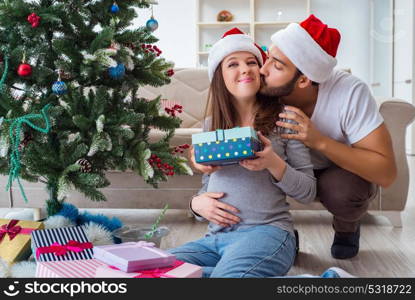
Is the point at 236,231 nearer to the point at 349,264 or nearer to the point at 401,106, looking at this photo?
the point at 349,264

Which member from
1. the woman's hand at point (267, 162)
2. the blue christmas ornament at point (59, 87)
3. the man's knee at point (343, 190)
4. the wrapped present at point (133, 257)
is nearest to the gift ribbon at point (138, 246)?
the wrapped present at point (133, 257)

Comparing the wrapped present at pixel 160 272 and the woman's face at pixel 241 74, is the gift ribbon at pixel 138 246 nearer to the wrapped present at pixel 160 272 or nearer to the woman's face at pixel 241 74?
the wrapped present at pixel 160 272

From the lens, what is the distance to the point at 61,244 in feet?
4.09

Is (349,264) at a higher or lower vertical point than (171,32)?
lower

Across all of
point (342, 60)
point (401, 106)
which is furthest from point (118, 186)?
point (342, 60)

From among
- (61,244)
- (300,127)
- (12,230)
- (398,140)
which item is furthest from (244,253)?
(398,140)

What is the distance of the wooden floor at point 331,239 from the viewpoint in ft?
5.17

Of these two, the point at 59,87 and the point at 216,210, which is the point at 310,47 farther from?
the point at 59,87

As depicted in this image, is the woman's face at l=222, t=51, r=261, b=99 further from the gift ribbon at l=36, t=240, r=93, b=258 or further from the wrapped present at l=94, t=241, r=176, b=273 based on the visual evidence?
the gift ribbon at l=36, t=240, r=93, b=258

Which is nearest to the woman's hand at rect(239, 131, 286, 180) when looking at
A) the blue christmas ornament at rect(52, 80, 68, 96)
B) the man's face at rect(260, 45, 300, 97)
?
the man's face at rect(260, 45, 300, 97)

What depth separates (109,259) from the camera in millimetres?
1119

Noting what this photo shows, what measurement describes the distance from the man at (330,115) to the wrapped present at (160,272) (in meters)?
0.49

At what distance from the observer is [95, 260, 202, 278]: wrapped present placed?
105 cm

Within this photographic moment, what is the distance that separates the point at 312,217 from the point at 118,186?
1024 mm
